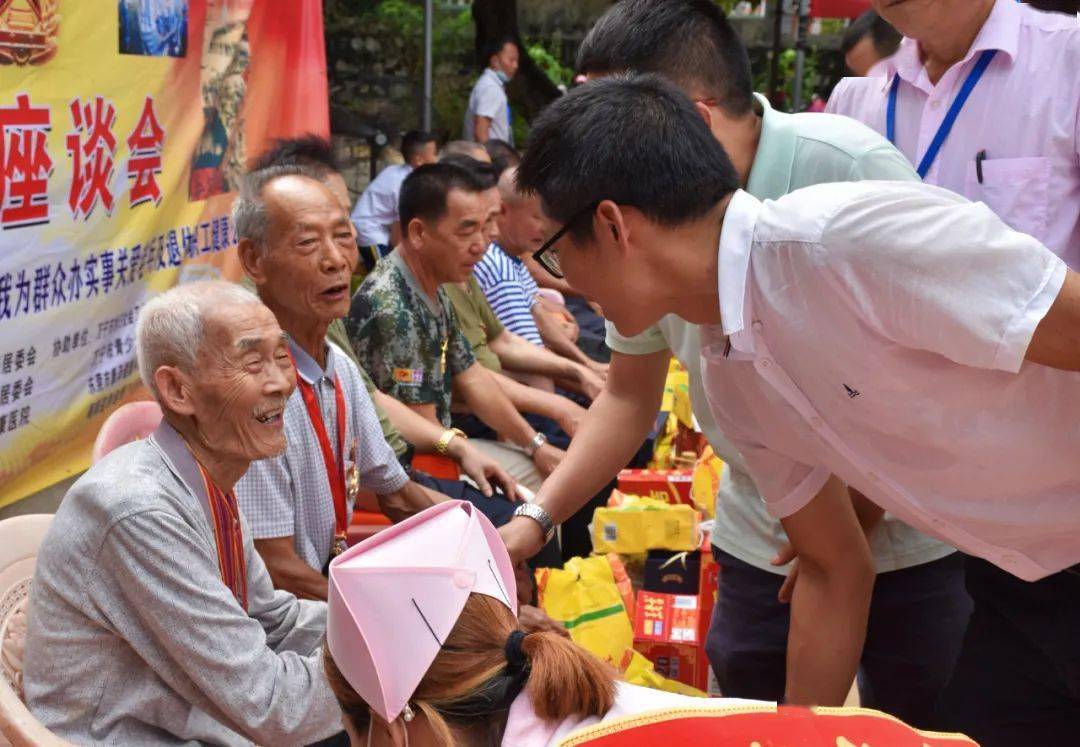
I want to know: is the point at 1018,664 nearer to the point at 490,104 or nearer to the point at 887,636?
the point at 887,636

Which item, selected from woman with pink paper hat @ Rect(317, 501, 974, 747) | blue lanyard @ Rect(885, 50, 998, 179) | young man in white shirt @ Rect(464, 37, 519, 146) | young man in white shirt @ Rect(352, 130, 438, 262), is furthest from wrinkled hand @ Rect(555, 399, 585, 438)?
young man in white shirt @ Rect(464, 37, 519, 146)

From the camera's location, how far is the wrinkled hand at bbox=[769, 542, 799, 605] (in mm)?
2223

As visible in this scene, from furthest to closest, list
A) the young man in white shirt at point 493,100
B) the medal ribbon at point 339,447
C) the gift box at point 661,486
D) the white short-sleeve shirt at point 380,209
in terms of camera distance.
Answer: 1. the young man in white shirt at point 493,100
2. the white short-sleeve shirt at point 380,209
3. the gift box at point 661,486
4. the medal ribbon at point 339,447

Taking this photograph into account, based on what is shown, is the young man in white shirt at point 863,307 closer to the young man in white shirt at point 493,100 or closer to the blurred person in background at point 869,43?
the blurred person in background at point 869,43

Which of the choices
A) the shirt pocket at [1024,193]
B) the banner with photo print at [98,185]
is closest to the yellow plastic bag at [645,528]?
the banner with photo print at [98,185]

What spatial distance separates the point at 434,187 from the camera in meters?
4.18

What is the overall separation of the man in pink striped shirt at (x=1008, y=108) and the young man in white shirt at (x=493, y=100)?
677cm

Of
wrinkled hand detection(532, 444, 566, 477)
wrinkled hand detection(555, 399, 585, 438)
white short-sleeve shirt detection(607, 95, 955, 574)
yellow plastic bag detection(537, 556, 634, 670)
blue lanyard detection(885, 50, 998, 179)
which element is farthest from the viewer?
wrinkled hand detection(555, 399, 585, 438)

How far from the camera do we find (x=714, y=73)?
2141mm

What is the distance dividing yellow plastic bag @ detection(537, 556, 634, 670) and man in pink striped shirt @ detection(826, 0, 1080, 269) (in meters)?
1.58

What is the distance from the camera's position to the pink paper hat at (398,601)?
1319 mm

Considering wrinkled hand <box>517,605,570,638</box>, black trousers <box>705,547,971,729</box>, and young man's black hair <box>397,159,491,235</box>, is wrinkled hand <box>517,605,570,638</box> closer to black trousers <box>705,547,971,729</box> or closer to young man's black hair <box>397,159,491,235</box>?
black trousers <box>705,547,971,729</box>

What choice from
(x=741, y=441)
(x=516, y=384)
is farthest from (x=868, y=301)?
(x=516, y=384)

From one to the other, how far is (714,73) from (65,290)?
6.52 ft
